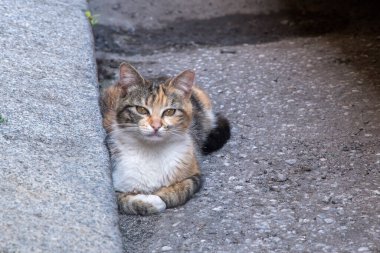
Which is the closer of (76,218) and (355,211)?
(76,218)

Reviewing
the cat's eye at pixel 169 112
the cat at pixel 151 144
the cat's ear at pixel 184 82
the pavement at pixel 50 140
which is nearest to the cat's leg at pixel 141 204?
the cat at pixel 151 144

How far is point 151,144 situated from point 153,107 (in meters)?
0.23

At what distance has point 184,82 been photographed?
4.55 m

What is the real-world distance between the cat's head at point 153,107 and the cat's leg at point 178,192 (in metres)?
0.28

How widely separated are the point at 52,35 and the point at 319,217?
8.21 ft

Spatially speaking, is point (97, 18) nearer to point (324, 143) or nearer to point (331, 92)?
point (331, 92)

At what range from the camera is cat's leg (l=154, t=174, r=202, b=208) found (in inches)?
172

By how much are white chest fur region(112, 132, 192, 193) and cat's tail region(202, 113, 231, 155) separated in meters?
0.69

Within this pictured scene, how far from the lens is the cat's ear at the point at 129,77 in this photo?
4.50m

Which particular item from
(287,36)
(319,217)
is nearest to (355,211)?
(319,217)

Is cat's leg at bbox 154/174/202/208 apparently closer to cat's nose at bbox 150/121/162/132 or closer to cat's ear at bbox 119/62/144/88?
cat's nose at bbox 150/121/162/132

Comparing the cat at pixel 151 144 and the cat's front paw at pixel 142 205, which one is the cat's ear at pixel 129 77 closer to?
the cat at pixel 151 144

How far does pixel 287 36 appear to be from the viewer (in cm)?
755

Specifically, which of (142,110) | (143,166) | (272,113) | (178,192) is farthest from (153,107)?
(272,113)
